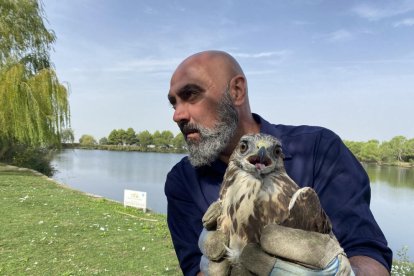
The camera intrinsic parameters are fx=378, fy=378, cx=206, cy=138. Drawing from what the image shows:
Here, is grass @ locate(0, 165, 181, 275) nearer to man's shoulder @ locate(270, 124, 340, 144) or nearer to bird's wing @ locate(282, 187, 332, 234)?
man's shoulder @ locate(270, 124, 340, 144)

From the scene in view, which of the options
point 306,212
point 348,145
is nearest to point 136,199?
point 306,212

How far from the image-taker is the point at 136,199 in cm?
1131

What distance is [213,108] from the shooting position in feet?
8.06

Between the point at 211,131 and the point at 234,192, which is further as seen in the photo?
the point at 211,131

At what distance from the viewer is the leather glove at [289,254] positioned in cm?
163

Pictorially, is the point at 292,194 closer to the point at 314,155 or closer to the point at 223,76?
the point at 314,155

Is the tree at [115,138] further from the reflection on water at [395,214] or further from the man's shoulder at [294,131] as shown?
the man's shoulder at [294,131]

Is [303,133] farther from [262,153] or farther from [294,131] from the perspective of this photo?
[262,153]

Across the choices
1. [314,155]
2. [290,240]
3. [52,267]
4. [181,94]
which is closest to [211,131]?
[181,94]

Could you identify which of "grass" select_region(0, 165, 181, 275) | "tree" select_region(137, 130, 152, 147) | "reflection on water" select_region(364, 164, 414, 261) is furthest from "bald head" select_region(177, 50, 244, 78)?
"tree" select_region(137, 130, 152, 147)

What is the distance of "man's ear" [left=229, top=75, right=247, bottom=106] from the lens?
2.57m

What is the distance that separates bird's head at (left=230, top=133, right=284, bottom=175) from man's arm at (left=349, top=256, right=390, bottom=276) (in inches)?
23.1

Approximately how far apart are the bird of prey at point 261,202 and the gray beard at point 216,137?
0.53 m

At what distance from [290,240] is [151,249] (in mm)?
5889
